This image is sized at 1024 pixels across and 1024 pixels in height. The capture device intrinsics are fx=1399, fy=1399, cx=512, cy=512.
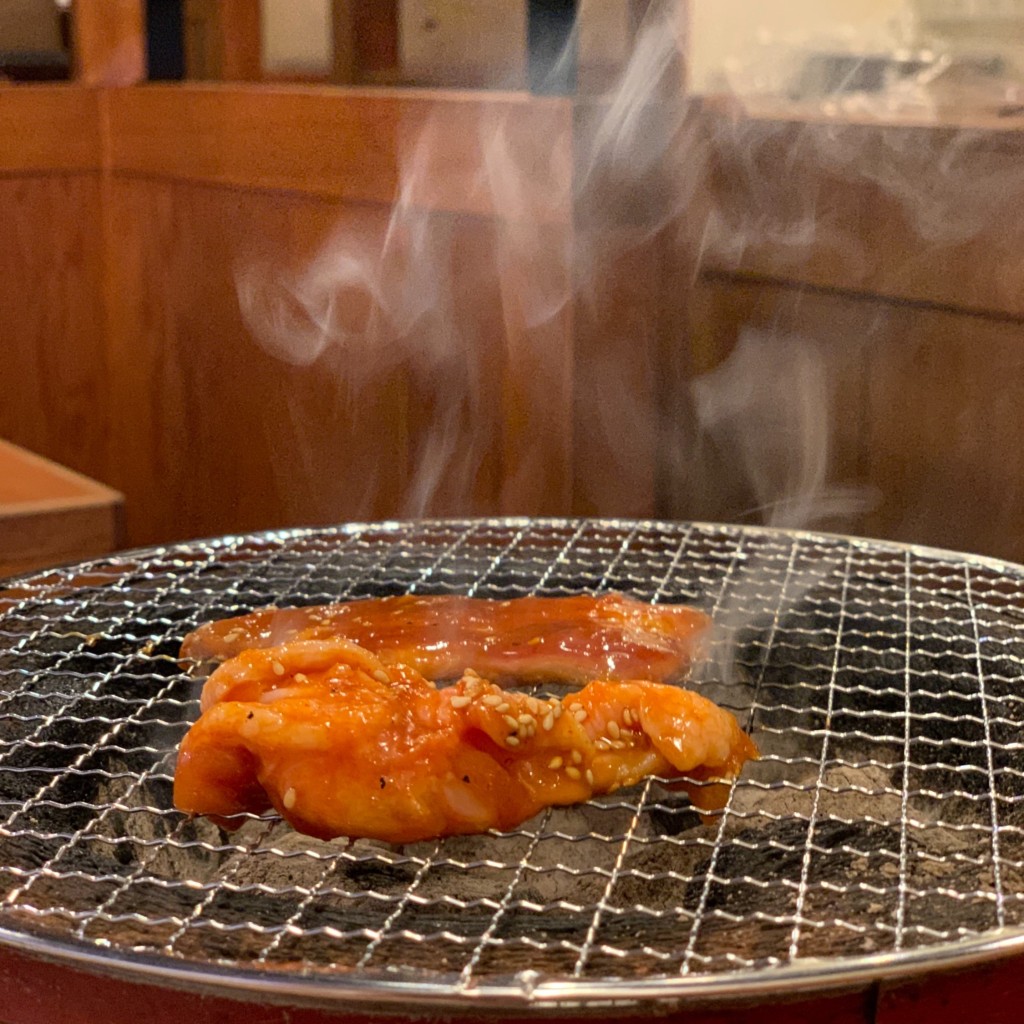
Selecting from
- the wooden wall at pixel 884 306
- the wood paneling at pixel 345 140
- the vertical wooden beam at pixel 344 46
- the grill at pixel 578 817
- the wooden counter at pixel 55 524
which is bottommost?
the wooden counter at pixel 55 524

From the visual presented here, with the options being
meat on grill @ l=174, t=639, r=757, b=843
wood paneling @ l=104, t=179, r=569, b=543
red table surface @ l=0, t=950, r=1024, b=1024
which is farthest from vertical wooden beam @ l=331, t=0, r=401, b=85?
red table surface @ l=0, t=950, r=1024, b=1024

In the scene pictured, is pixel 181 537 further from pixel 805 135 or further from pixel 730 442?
pixel 805 135

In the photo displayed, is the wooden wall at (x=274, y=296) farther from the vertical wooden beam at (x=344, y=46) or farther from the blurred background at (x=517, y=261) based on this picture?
the vertical wooden beam at (x=344, y=46)


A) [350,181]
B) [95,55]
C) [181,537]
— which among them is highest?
[95,55]

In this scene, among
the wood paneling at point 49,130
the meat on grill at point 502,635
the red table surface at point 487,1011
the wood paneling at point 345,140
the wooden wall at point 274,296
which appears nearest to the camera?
the red table surface at point 487,1011

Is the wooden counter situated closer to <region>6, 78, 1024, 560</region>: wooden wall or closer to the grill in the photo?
the grill

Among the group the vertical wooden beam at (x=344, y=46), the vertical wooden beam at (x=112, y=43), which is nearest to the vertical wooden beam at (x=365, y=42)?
the vertical wooden beam at (x=344, y=46)

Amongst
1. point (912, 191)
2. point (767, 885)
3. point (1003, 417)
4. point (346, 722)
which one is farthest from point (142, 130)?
point (767, 885)
